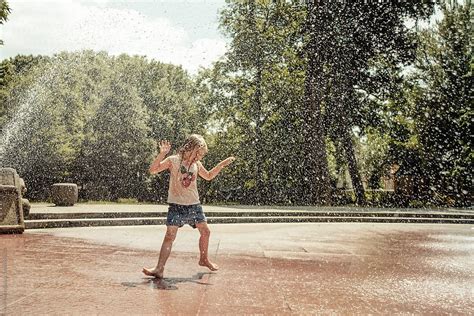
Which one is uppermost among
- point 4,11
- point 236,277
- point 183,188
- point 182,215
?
point 4,11

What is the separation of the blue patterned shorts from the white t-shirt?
2.5 inches

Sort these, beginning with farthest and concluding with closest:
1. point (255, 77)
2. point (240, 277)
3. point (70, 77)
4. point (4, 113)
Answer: point (70, 77) → point (4, 113) → point (255, 77) → point (240, 277)

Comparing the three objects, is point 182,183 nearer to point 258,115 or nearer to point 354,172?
point 258,115

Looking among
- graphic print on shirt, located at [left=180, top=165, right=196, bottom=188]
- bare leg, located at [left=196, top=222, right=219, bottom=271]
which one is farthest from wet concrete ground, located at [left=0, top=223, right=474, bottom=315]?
graphic print on shirt, located at [left=180, top=165, right=196, bottom=188]

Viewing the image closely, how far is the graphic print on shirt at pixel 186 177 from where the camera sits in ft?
17.5

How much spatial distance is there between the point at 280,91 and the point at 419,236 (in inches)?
769

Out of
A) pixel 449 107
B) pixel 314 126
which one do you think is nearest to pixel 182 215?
pixel 314 126

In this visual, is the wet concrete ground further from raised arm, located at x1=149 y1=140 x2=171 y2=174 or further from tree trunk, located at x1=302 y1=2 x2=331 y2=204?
tree trunk, located at x1=302 y1=2 x2=331 y2=204

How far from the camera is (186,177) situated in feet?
17.6

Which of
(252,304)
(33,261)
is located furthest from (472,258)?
(33,261)

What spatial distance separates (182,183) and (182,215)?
38 cm

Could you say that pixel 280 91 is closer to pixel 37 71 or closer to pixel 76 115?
pixel 76 115

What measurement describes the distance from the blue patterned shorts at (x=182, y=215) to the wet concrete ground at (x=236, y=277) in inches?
24.6

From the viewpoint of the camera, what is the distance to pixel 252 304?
4070 millimetres
